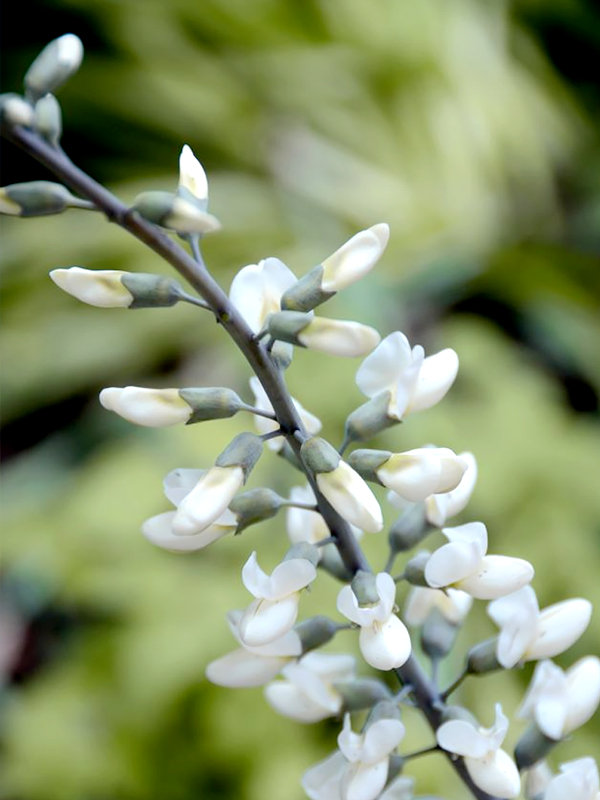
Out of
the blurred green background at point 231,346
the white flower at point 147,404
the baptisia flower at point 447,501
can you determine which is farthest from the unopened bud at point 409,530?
the blurred green background at point 231,346

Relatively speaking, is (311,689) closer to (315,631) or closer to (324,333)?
(315,631)

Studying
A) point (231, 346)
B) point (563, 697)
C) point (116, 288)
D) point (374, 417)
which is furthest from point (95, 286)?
point (231, 346)

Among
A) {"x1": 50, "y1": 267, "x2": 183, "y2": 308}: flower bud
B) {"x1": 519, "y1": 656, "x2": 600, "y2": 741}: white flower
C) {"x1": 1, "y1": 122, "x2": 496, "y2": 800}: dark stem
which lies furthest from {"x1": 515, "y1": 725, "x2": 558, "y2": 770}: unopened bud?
{"x1": 50, "y1": 267, "x2": 183, "y2": 308}: flower bud

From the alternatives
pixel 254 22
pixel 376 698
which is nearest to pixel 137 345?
pixel 254 22

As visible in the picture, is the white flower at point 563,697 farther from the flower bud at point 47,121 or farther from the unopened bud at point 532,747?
the flower bud at point 47,121

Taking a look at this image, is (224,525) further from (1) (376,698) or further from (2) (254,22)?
(2) (254,22)

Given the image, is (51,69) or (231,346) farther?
(231,346)
